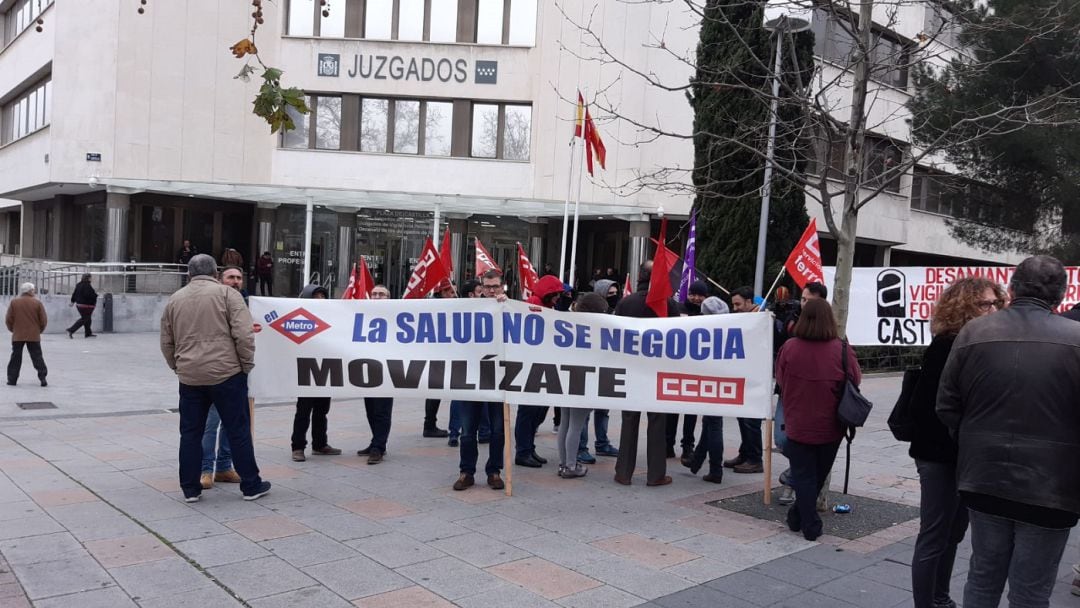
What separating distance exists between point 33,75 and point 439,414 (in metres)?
27.1

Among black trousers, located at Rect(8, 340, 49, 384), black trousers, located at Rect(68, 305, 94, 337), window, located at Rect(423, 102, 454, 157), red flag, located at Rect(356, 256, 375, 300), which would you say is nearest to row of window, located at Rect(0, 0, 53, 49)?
window, located at Rect(423, 102, 454, 157)

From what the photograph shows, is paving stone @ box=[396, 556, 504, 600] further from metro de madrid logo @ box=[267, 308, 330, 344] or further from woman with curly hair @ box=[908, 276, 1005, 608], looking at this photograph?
metro de madrid logo @ box=[267, 308, 330, 344]

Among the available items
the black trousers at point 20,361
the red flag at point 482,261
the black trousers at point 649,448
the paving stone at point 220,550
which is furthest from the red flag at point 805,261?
the black trousers at point 20,361

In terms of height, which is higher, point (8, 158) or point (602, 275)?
point (8, 158)

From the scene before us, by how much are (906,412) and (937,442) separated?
0.69 ft

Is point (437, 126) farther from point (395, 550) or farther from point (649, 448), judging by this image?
point (395, 550)

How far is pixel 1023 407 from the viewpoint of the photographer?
348 cm

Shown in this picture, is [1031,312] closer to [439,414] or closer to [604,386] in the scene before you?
[604,386]

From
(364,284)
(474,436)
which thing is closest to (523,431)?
(474,436)

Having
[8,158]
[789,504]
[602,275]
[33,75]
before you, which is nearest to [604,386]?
[789,504]

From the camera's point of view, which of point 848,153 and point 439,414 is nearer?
point 848,153

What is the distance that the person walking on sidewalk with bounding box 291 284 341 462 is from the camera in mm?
8406

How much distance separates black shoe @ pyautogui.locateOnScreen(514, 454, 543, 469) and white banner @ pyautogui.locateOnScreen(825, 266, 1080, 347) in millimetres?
7335

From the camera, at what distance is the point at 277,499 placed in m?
6.83
